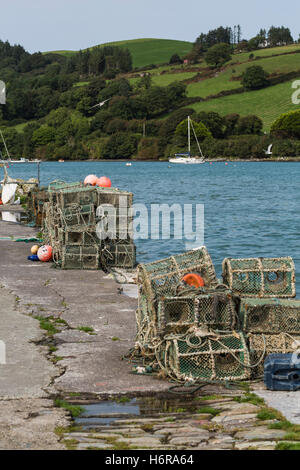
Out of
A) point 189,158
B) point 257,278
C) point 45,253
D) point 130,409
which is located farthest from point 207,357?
point 189,158

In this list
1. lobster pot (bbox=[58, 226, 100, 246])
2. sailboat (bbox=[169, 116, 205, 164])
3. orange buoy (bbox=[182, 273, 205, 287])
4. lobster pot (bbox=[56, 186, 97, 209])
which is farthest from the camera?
sailboat (bbox=[169, 116, 205, 164])

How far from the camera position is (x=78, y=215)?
1714 centimetres

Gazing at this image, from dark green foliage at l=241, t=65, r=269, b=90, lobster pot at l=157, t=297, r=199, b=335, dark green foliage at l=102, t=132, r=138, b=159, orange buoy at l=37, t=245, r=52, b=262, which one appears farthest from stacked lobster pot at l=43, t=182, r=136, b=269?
dark green foliage at l=102, t=132, r=138, b=159

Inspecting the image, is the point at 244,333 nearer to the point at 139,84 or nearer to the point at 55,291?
the point at 55,291

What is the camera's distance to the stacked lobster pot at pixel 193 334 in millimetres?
8859

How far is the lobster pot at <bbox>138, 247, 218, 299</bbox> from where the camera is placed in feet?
32.4

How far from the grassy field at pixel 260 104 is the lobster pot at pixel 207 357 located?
476 feet

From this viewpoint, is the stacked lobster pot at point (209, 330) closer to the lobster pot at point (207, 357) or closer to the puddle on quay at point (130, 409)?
the lobster pot at point (207, 357)

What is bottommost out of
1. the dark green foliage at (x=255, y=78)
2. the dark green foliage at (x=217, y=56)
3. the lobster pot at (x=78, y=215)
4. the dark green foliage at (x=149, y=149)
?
the lobster pot at (x=78, y=215)

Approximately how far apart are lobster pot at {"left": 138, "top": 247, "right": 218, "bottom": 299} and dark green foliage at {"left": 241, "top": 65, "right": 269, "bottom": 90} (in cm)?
14675

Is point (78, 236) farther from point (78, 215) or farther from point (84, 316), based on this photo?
point (84, 316)

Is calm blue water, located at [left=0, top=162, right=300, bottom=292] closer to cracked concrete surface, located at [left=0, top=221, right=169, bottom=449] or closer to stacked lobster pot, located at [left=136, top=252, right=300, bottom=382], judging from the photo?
cracked concrete surface, located at [left=0, top=221, right=169, bottom=449]

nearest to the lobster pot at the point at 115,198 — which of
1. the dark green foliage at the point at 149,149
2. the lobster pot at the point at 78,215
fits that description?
the lobster pot at the point at 78,215
